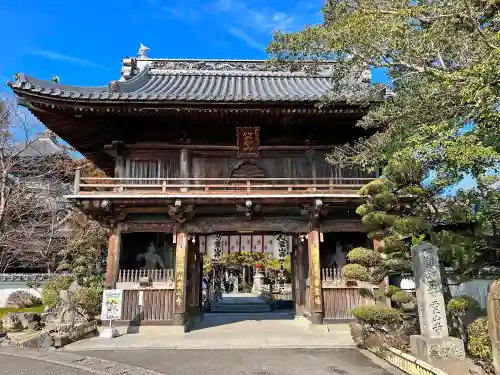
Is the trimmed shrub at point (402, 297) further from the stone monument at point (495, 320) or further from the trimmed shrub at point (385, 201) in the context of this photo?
the stone monument at point (495, 320)

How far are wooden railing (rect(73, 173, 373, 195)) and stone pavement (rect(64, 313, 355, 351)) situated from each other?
4.47 meters

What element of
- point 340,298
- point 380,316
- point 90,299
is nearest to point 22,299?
point 90,299

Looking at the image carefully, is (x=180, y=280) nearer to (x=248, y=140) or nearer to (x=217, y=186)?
(x=217, y=186)

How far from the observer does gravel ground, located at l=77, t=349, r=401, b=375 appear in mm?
7535

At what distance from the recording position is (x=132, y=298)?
1235cm

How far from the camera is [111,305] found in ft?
38.1

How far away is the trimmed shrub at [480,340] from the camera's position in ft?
22.3

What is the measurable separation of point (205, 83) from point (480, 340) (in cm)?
1466

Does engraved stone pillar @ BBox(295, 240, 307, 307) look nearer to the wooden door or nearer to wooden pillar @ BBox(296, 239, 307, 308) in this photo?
wooden pillar @ BBox(296, 239, 307, 308)

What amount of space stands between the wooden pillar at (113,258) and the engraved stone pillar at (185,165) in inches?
114

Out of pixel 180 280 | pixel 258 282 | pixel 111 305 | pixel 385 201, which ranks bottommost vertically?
pixel 258 282

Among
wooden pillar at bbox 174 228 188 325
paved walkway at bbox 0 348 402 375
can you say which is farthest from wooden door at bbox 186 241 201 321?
paved walkway at bbox 0 348 402 375

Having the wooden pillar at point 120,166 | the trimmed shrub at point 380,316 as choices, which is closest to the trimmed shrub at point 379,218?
the trimmed shrub at point 380,316

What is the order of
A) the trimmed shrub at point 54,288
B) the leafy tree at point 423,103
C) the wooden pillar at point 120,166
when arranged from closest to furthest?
→ the leafy tree at point 423,103
the wooden pillar at point 120,166
the trimmed shrub at point 54,288
